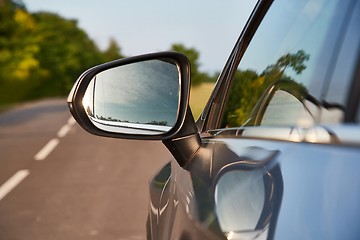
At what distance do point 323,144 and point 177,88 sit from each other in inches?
33.9

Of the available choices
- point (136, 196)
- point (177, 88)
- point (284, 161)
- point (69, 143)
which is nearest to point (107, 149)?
point (69, 143)

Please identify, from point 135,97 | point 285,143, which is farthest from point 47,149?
point 285,143

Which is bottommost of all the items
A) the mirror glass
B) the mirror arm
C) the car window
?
the mirror arm

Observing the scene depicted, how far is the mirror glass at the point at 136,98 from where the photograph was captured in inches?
75.4

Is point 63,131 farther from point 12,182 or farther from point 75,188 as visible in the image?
point 75,188

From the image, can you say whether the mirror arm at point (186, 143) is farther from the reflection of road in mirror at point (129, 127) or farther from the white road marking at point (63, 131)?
the white road marking at point (63, 131)

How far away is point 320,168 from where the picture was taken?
1065 millimetres

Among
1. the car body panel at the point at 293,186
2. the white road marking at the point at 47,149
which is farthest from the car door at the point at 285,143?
the white road marking at the point at 47,149

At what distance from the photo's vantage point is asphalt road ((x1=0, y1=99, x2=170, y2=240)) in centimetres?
522

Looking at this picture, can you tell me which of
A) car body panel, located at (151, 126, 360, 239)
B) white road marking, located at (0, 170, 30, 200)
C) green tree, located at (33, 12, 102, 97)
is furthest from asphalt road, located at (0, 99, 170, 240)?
green tree, located at (33, 12, 102, 97)

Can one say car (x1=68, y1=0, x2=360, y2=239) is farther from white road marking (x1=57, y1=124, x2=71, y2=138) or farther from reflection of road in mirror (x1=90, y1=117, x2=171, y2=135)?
white road marking (x1=57, y1=124, x2=71, y2=138)

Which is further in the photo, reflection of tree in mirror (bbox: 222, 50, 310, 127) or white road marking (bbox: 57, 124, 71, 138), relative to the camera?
white road marking (bbox: 57, 124, 71, 138)

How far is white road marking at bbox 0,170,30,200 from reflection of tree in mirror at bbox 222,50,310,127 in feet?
17.4

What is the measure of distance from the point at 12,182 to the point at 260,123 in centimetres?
672
